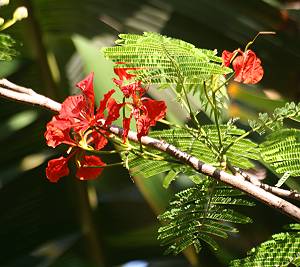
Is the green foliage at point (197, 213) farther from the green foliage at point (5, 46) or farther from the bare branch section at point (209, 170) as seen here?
the green foliage at point (5, 46)

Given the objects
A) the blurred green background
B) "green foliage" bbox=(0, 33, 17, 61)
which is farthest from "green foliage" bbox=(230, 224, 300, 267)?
the blurred green background

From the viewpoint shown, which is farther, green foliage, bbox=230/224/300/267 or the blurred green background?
the blurred green background

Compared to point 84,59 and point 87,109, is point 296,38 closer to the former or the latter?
point 84,59

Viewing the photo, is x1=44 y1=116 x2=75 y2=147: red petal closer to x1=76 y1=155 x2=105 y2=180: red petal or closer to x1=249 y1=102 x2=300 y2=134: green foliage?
x1=76 y1=155 x2=105 y2=180: red petal

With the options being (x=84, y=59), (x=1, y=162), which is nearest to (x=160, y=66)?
(x=84, y=59)

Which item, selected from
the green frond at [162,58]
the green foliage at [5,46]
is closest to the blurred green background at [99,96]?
the green foliage at [5,46]

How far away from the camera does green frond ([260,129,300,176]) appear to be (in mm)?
737

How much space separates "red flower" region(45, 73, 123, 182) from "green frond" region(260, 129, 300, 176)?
6.4 inches

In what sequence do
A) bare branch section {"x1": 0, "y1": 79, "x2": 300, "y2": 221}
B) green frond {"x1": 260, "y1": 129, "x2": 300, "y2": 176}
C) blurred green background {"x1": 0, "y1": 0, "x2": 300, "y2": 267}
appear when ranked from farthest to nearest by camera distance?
blurred green background {"x1": 0, "y1": 0, "x2": 300, "y2": 267} < green frond {"x1": 260, "y1": 129, "x2": 300, "y2": 176} < bare branch section {"x1": 0, "y1": 79, "x2": 300, "y2": 221}

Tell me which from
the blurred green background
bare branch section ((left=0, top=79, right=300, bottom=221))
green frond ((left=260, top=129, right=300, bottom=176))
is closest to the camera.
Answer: bare branch section ((left=0, top=79, right=300, bottom=221))

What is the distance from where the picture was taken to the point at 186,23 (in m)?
1.86

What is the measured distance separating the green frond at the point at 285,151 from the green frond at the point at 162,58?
11 centimetres

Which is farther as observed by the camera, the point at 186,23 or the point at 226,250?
the point at 186,23

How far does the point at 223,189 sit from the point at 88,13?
126 cm
